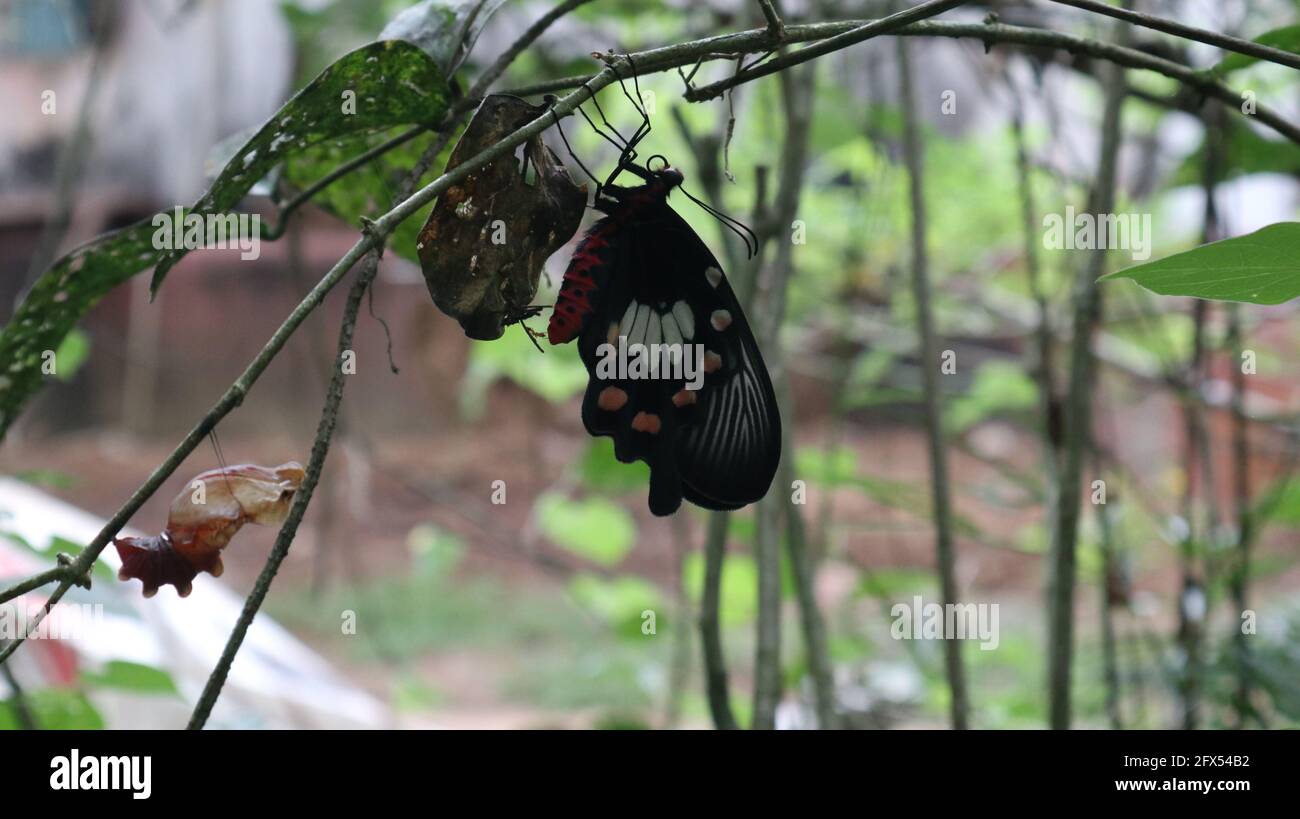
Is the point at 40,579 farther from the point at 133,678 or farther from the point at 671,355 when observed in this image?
the point at 133,678

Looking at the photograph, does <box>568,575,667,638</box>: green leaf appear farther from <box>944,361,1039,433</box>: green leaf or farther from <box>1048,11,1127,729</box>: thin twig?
<box>1048,11,1127,729</box>: thin twig

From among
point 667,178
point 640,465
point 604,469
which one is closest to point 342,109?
point 667,178

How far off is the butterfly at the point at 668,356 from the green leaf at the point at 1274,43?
33cm

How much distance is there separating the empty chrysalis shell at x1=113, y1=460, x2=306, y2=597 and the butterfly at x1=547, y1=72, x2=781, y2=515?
0.53 feet

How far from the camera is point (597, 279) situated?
58 centimetres

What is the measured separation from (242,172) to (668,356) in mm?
229

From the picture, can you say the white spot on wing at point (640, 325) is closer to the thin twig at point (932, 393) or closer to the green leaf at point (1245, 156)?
the thin twig at point (932, 393)

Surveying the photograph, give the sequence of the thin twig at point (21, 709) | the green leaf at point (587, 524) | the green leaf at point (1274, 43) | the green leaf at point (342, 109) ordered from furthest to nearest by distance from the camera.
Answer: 1. the green leaf at point (587, 524)
2. the thin twig at point (21, 709)
3. the green leaf at point (1274, 43)
4. the green leaf at point (342, 109)

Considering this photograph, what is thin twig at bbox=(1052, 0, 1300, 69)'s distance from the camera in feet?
1.59

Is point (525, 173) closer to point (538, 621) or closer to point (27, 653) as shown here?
point (27, 653)

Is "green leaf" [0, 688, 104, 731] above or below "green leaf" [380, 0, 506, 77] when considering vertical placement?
below

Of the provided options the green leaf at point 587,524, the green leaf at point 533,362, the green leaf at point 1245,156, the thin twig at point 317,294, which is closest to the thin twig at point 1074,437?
the green leaf at point 1245,156

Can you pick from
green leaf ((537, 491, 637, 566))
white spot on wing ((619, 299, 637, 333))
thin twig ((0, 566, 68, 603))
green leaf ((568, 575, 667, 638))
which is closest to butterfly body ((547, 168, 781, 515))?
white spot on wing ((619, 299, 637, 333))

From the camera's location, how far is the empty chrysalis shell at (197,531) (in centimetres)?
52
